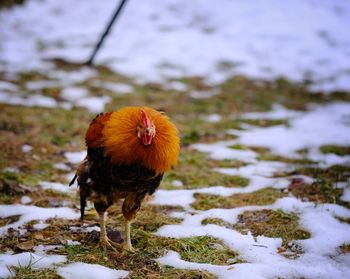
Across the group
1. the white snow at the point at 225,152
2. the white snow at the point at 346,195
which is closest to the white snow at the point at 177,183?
the white snow at the point at 225,152

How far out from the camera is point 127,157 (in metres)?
3.08

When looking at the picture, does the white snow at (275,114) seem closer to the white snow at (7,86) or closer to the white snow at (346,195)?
the white snow at (346,195)

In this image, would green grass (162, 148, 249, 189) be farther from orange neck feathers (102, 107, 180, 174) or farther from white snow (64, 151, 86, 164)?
orange neck feathers (102, 107, 180, 174)

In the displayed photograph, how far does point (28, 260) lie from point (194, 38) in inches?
439

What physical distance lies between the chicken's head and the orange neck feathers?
0.04 metres

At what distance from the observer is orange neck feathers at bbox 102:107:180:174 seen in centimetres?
309

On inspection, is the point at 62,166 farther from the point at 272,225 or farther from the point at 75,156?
the point at 272,225

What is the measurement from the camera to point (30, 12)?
44.3 ft

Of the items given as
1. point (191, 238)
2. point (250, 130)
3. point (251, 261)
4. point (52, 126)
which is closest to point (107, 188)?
point (191, 238)

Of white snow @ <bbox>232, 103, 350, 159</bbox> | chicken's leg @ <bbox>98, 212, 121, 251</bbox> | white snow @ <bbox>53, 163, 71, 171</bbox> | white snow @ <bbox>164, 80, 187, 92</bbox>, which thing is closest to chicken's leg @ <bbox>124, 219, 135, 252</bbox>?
chicken's leg @ <bbox>98, 212, 121, 251</bbox>

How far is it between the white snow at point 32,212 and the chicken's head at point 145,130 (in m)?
1.58

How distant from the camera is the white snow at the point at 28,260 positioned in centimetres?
296

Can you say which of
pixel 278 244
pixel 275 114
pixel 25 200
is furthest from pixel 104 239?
pixel 275 114

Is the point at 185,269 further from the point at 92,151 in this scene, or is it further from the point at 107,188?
the point at 92,151
